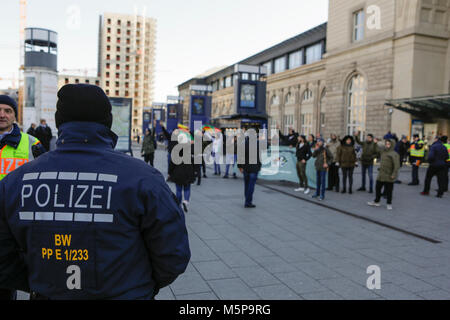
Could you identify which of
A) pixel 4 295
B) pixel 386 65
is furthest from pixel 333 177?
pixel 386 65

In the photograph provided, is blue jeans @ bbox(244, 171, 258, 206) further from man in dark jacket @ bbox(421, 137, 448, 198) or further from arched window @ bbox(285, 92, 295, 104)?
arched window @ bbox(285, 92, 295, 104)

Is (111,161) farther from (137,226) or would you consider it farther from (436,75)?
(436,75)

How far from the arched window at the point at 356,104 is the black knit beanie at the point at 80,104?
30.2 meters

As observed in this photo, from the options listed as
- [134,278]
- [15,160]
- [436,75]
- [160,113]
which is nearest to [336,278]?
[134,278]

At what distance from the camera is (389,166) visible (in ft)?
30.9

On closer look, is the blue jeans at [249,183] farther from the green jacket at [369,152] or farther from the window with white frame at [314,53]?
the window with white frame at [314,53]

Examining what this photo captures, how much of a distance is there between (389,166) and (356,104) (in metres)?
22.8

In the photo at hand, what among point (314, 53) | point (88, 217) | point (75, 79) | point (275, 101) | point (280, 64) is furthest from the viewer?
point (75, 79)

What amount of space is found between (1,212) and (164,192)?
78cm

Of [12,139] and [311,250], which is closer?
[12,139]

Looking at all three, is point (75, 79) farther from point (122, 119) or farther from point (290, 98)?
point (122, 119)

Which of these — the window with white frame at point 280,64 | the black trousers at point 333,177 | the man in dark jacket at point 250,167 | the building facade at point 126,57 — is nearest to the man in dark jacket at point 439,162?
the black trousers at point 333,177

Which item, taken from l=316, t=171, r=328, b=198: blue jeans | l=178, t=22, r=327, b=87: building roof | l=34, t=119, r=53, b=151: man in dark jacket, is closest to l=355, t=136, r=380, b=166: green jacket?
l=316, t=171, r=328, b=198: blue jeans

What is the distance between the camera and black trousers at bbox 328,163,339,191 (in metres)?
12.8
